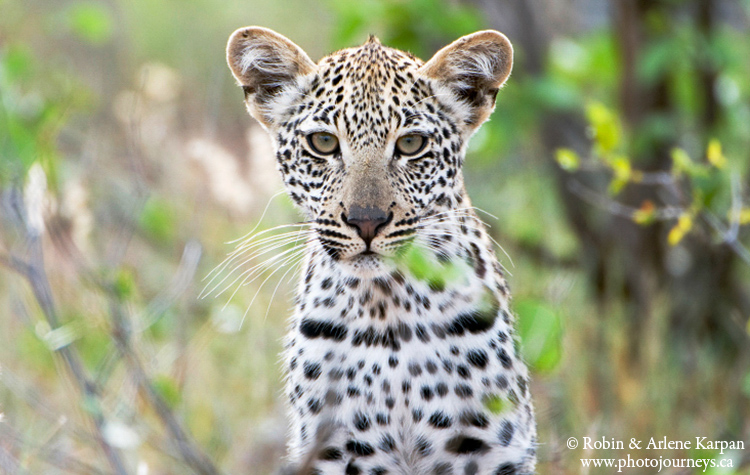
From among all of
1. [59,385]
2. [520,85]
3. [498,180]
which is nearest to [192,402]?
[59,385]

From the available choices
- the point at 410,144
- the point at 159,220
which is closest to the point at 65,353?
the point at 410,144

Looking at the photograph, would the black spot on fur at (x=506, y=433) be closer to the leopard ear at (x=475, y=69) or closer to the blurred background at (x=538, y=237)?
the blurred background at (x=538, y=237)

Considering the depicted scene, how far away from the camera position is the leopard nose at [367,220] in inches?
Result: 135

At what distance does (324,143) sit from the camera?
384cm

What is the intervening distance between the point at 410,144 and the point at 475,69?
1.62ft

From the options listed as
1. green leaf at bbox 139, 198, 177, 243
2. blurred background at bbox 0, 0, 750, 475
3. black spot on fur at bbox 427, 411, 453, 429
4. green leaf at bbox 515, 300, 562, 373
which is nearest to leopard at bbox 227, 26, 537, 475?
black spot on fur at bbox 427, 411, 453, 429

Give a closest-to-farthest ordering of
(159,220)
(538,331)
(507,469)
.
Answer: (538,331), (507,469), (159,220)

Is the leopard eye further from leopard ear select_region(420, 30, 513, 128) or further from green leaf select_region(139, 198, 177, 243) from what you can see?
green leaf select_region(139, 198, 177, 243)

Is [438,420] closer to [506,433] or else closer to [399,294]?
[506,433]

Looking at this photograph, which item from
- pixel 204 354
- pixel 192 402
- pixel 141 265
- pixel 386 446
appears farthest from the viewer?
pixel 141 265

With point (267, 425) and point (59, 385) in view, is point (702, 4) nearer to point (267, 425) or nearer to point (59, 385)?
point (267, 425)

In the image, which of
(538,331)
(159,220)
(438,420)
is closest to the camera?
(538,331)

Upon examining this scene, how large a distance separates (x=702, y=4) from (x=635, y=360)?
9.29 ft

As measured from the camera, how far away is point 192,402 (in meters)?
6.63
